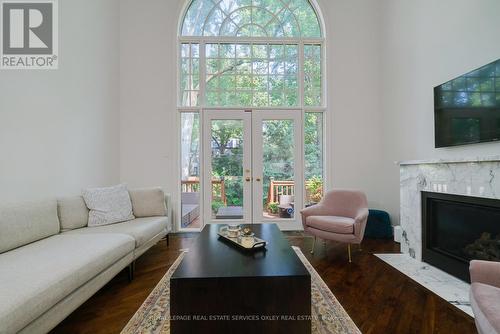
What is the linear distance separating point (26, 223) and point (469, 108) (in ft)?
13.2

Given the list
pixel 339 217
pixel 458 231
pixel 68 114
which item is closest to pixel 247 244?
pixel 339 217

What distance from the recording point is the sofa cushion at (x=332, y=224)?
2.66 m

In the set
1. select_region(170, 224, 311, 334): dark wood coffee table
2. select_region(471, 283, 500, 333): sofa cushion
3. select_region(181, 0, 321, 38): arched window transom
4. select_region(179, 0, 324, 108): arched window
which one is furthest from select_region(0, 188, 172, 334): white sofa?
select_region(181, 0, 321, 38): arched window transom

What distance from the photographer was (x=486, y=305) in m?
1.05

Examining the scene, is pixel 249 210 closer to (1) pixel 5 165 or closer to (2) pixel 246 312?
(2) pixel 246 312

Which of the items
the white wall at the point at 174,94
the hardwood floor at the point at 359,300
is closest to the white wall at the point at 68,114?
the white wall at the point at 174,94

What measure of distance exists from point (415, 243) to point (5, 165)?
4168 millimetres

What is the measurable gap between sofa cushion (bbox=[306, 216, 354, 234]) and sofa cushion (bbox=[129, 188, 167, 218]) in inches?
75.8

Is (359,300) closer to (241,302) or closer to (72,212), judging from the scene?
(241,302)

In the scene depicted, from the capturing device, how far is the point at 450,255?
7.54 ft

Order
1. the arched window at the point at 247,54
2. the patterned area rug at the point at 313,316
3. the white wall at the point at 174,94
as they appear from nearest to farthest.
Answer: the patterned area rug at the point at 313,316 < the white wall at the point at 174,94 < the arched window at the point at 247,54

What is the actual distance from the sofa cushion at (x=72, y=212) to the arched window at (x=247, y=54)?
7.08 feet

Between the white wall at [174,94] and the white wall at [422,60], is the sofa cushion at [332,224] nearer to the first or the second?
the white wall at [174,94]

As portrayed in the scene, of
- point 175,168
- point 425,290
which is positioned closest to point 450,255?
point 425,290
